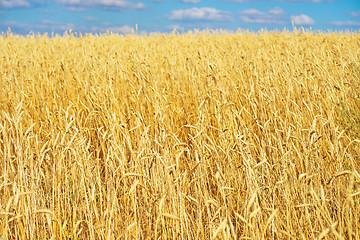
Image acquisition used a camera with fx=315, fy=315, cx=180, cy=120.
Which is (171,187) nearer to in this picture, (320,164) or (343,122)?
(320,164)

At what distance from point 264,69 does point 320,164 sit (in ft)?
8.31

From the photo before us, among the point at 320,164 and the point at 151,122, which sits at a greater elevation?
the point at 151,122

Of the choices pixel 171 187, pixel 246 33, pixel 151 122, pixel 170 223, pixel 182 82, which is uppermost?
pixel 246 33

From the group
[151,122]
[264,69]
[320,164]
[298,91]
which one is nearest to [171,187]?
[320,164]

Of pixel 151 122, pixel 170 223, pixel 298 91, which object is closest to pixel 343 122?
pixel 298 91

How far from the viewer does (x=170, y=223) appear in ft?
5.39

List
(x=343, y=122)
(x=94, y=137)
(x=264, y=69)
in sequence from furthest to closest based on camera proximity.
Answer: (x=264, y=69) → (x=94, y=137) → (x=343, y=122)

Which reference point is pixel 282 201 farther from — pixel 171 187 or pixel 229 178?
pixel 171 187

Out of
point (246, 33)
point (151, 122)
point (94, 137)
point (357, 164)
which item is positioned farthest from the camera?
point (246, 33)

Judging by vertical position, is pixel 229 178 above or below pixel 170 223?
above

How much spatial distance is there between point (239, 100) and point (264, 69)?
4.00 feet

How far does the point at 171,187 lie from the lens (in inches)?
63.1

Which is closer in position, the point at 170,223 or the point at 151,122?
the point at 170,223

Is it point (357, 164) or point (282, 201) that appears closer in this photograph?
point (282, 201)
